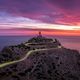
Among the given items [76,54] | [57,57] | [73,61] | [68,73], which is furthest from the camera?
[76,54]

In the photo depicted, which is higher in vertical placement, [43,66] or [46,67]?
[43,66]

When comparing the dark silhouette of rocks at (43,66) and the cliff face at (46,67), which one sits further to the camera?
the dark silhouette of rocks at (43,66)

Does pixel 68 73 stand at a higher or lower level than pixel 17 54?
lower

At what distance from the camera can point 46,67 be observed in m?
55.8

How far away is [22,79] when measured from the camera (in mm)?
45062

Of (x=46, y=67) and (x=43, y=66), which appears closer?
(x=43, y=66)

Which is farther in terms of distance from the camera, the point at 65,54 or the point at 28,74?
the point at 65,54

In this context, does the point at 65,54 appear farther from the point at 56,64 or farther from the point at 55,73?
the point at 55,73

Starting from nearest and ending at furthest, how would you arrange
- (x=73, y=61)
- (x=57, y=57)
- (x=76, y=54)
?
(x=57, y=57) → (x=73, y=61) → (x=76, y=54)

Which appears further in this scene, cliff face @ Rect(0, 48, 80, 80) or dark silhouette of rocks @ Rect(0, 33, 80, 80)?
dark silhouette of rocks @ Rect(0, 33, 80, 80)

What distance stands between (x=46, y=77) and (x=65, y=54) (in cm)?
2110

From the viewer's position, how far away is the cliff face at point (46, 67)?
154ft

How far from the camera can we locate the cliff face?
154 ft

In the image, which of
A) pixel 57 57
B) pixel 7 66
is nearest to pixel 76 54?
pixel 57 57
